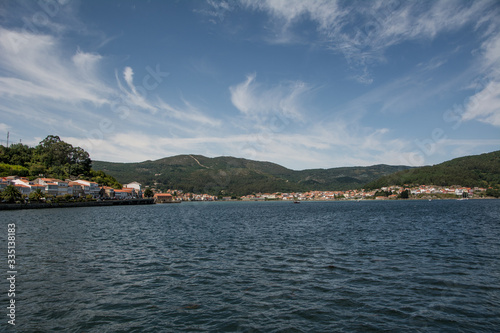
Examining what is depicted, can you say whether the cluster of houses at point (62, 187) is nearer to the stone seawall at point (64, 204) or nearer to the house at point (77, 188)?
the house at point (77, 188)

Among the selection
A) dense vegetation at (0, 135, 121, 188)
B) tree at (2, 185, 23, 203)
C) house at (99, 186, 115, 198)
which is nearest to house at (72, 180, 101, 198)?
house at (99, 186, 115, 198)

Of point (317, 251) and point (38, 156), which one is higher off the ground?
point (38, 156)

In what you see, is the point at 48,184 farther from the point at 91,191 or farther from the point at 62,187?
the point at 91,191

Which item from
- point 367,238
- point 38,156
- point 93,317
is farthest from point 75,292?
point 38,156

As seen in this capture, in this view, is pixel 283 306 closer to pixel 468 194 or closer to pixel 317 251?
pixel 317 251

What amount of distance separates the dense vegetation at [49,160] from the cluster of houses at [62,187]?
8948 millimetres

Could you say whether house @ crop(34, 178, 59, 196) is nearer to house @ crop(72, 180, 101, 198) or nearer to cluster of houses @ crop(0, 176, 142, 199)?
cluster of houses @ crop(0, 176, 142, 199)

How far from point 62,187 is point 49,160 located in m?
28.5

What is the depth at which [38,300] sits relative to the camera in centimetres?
1077

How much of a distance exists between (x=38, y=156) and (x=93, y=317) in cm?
15621

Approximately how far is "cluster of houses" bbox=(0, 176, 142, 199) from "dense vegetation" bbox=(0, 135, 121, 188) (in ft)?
29.4

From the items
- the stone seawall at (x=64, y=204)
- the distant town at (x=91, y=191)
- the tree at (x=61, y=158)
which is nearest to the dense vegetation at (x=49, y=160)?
the tree at (x=61, y=158)

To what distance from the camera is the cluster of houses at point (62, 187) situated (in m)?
99.4

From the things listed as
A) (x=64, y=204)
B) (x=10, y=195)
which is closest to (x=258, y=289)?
(x=10, y=195)
